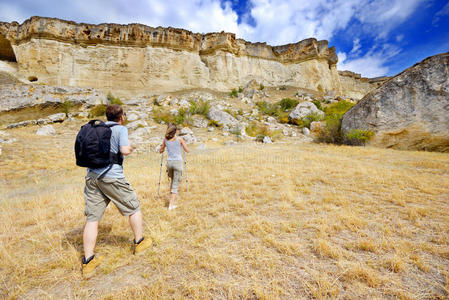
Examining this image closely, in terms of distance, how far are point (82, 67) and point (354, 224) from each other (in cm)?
2748

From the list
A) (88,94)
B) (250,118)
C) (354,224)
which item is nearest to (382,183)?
(354,224)

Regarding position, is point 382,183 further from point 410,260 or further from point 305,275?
point 305,275

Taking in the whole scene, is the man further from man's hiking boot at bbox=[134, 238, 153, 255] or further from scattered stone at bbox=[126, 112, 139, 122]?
scattered stone at bbox=[126, 112, 139, 122]

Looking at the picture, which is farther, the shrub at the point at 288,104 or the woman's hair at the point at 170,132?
the shrub at the point at 288,104

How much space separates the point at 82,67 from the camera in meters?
19.5

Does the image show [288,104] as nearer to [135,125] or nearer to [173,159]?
[135,125]

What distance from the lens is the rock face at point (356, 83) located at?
1414 inches

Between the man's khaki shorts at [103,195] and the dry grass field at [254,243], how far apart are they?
0.57 meters

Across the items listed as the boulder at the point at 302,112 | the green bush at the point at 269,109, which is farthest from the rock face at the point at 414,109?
the green bush at the point at 269,109

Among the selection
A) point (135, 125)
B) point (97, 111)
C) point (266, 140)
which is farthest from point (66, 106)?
point (266, 140)

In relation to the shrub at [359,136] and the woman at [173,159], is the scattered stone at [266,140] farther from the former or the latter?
the woman at [173,159]

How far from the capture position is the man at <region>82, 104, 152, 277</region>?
1.72 m

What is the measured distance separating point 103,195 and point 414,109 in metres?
12.4

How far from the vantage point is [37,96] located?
12289 millimetres
